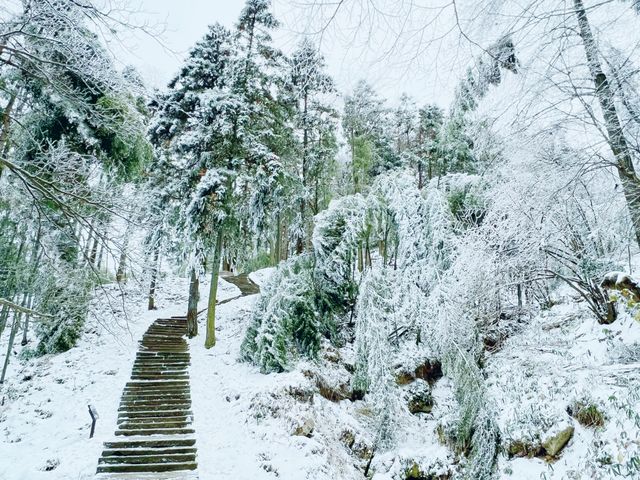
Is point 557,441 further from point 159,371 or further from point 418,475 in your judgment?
point 159,371

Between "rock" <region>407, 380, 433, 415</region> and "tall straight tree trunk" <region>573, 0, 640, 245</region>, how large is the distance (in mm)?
7109

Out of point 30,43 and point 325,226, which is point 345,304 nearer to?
point 325,226

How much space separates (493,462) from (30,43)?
24.9ft

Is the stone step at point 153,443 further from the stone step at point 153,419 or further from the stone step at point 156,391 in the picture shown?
the stone step at point 156,391

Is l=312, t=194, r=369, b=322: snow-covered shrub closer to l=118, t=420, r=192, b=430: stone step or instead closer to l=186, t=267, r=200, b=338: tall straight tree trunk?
l=118, t=420, r=192, b=430: stone step

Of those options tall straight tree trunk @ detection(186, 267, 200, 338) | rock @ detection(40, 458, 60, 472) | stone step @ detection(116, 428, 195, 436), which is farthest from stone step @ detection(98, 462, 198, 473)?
tall straight tree trunk @ detection(186, 267, 200, 338)

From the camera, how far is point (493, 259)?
6.13 meters

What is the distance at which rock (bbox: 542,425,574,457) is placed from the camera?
196 inches

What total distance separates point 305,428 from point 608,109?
686 cm

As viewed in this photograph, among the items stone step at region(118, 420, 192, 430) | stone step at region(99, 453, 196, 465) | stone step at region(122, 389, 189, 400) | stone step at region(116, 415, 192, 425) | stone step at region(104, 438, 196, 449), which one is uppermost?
stone step at region(122, 389, 189, 400)

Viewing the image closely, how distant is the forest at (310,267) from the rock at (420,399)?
74 millimetres

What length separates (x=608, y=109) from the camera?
2568 millimetres

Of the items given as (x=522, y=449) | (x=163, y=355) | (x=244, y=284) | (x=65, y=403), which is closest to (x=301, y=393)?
(x=522, y=449)

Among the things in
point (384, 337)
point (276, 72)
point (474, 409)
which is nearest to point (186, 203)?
point (276, 72)
